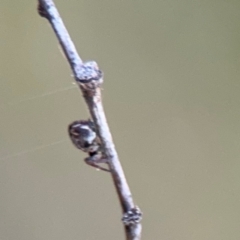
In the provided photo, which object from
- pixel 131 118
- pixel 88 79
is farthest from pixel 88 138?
pixel 131 118

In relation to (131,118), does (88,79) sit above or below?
below

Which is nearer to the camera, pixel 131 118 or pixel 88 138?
pixel 88 138

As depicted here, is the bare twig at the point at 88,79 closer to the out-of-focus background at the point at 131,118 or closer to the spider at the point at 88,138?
the spider at the point at 88,138

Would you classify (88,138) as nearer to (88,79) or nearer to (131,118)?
(88,79)

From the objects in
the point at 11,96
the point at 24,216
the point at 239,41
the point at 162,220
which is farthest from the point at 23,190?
the point at 239,41

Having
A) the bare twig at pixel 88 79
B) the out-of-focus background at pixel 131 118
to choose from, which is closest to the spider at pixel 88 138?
the bare twig at pixel 88 79

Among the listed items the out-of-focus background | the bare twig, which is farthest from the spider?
the out-of-focus background

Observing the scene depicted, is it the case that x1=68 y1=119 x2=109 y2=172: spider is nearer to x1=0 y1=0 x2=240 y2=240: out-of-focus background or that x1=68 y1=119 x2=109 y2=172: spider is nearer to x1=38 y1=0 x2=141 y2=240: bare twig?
x1=38 y1=0 x2=141 y2=240: bare twig

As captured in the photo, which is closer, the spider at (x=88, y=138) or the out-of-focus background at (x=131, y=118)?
the spider at (x=88, y=138)

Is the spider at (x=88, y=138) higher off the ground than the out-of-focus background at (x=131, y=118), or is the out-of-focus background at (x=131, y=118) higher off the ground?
the out-of-focus background at (x=131, y=118)
